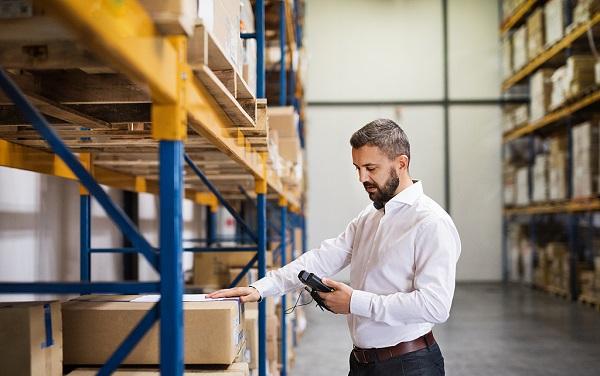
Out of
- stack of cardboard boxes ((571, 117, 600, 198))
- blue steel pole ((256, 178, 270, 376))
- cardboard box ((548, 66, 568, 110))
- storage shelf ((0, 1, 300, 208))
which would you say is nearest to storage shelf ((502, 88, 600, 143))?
cardboard box ((548, 66, 568, 110))

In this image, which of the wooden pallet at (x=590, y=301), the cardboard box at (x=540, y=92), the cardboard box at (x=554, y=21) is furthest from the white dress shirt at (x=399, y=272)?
the cardboard box at (x=540, y=92)

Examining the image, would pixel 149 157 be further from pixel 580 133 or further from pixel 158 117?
pixel 580 133

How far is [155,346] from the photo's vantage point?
2.39 meters

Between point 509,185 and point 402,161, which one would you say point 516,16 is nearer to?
point 509,185

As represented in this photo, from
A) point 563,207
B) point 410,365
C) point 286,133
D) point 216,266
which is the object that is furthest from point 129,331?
point 563,207

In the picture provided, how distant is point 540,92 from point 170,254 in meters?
11.3

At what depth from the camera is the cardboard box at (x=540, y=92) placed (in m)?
11.4

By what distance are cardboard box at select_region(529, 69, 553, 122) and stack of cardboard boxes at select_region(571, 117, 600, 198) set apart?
178 centimetres

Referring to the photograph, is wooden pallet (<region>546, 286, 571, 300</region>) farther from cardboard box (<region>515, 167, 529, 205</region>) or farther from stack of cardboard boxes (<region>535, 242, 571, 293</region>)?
cardboard box (<region>515, 167, 529, 205</region>)

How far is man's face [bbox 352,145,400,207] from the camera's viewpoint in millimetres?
2713

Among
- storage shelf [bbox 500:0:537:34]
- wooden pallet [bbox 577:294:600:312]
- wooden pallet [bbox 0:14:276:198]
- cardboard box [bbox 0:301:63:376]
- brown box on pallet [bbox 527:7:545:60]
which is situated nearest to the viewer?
wooden pallet [bbox 0:14:276:198]

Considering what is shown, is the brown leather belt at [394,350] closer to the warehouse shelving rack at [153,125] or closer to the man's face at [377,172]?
the man's face at [377,172]

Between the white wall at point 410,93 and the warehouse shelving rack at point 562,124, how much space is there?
605 millimetres

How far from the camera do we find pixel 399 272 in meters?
2.65
